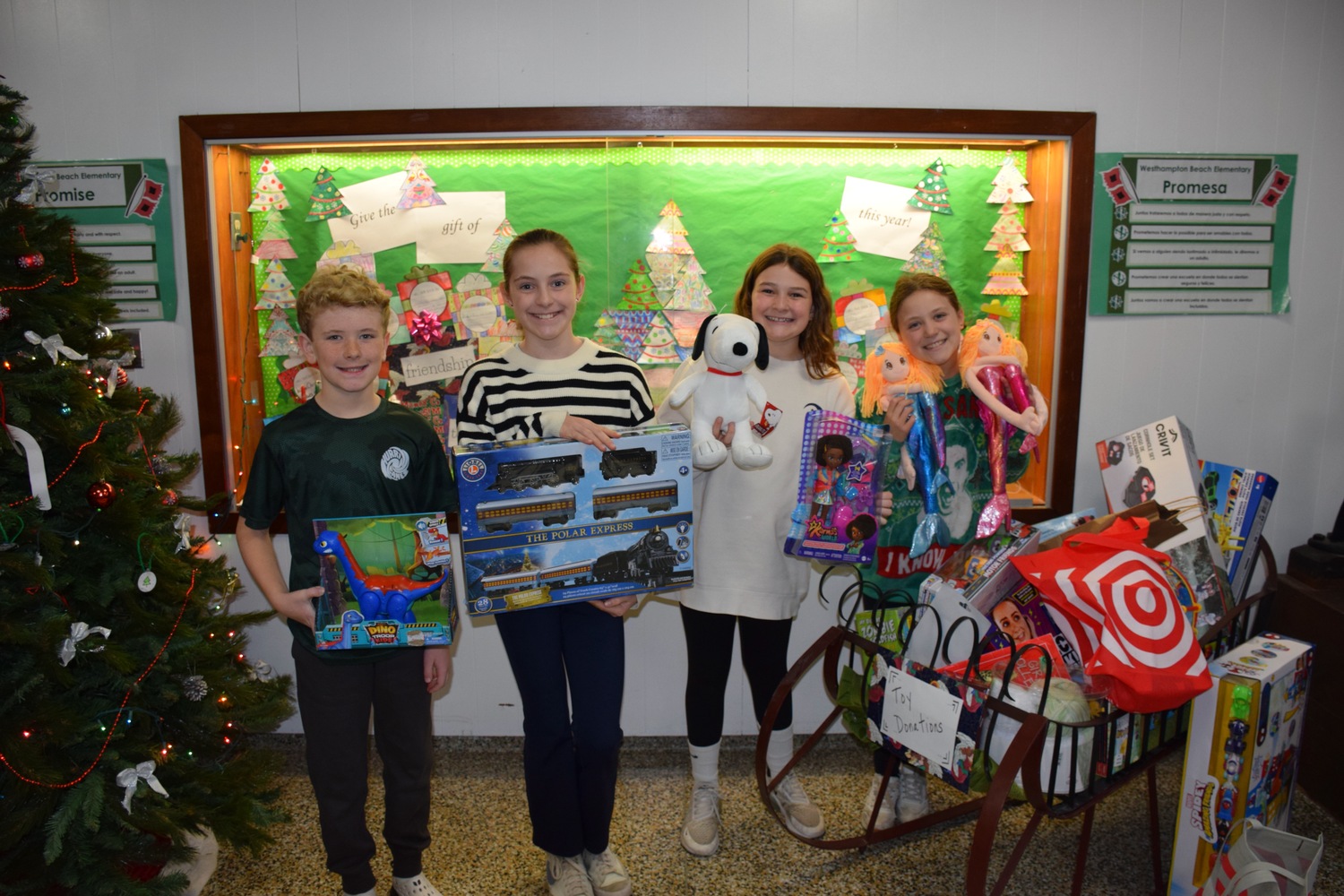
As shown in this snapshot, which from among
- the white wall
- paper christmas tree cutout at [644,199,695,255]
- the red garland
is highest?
the white wall

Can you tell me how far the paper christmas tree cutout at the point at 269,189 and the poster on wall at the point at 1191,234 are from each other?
2.49m

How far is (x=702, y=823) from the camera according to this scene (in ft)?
7.34

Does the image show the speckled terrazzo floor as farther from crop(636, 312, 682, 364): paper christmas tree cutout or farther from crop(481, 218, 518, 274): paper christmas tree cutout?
crop(481, 218, 518, 274): paper christmas tree cutout

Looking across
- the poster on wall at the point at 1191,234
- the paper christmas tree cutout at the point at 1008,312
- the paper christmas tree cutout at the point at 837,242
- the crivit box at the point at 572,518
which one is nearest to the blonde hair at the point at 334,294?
the crivit box at the point at 572,518

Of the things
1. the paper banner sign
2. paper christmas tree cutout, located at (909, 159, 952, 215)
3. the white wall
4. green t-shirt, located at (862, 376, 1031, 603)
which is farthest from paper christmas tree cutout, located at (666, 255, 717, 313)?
green t-shirt, located at (862, 376, 1031, 603)

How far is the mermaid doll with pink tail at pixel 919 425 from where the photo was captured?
203 cm

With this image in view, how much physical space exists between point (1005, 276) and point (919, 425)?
982 millimetres

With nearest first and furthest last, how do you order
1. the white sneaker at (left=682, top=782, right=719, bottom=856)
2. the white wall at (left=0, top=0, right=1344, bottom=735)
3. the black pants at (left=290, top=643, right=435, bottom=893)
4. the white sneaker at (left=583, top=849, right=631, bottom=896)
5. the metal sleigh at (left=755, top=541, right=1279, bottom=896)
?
the metal sleigh at (left=755, top=541, right=1279, bottom=896) → the black pants at (left=290, top=643, right=435, bottom=893) → the white sneaker at (left=583, top=849, right=631, bottom=896) → the white sneaker at (left=682, top=782, right=719, bottom=856) → the white wall at (left=0, top=0, right=1344, bottom=735)

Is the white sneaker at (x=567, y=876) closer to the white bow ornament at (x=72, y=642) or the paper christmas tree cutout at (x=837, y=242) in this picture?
the white bow ornament at (x=72, y=642)

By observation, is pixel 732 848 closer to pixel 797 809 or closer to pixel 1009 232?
pixel 797 809

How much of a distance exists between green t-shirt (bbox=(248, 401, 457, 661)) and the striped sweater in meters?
0.15

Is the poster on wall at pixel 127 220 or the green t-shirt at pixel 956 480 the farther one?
the poster on wall at pixel 127 220

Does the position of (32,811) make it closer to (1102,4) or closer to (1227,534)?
(1227,534)

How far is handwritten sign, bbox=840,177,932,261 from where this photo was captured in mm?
2684
